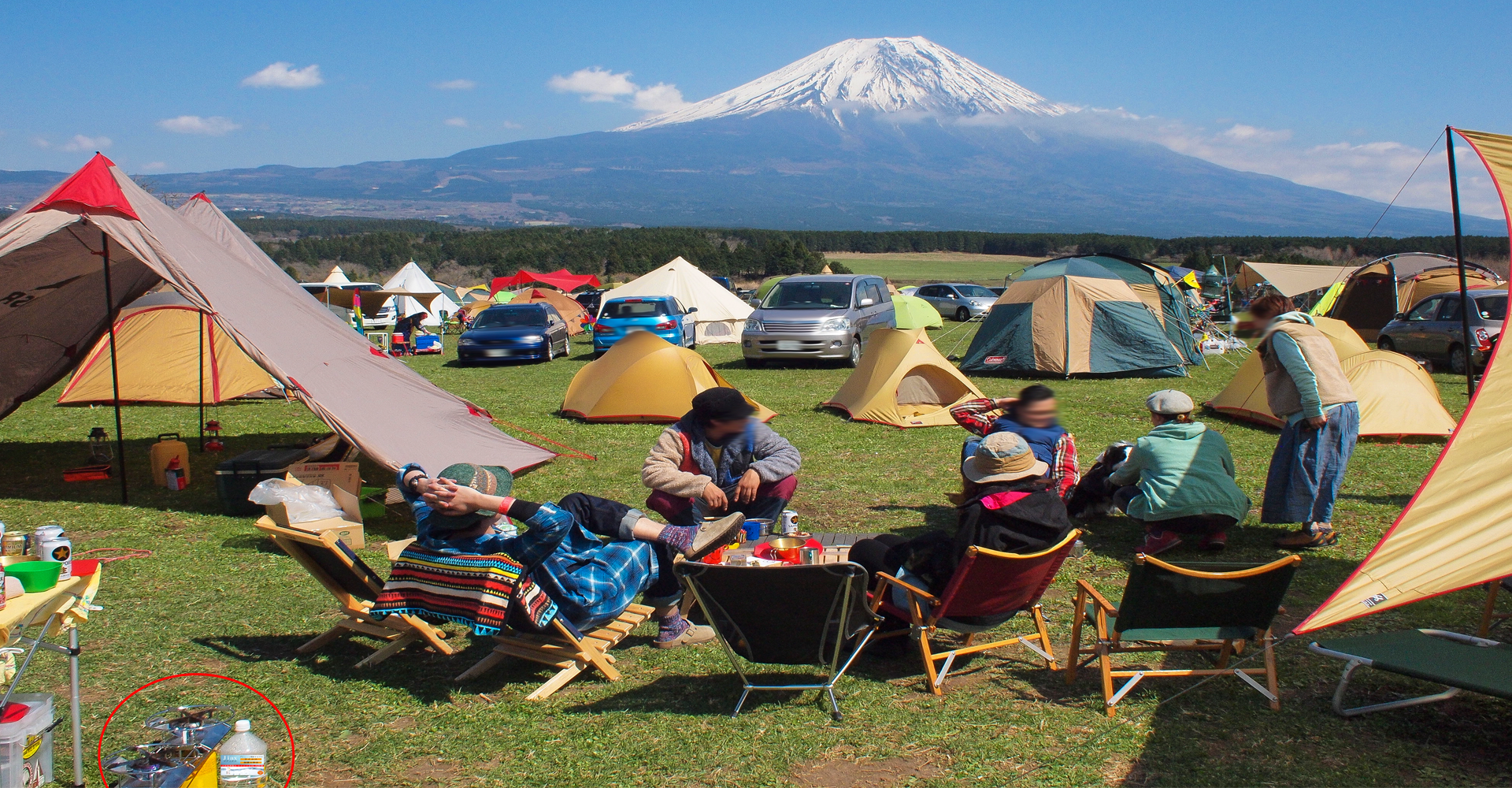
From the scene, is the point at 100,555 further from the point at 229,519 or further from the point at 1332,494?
the point at 1332,494

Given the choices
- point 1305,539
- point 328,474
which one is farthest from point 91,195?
point 1305,539

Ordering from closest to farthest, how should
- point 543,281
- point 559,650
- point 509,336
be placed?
1. point 559,650
2. point 509,336
3. point 543,281

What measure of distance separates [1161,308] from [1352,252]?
4460cm

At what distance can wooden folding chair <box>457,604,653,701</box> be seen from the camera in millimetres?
4223

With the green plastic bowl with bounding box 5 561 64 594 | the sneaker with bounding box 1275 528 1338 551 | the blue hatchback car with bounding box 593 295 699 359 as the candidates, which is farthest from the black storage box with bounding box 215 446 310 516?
the blue hatchback car with bounding box 593 295 699 359

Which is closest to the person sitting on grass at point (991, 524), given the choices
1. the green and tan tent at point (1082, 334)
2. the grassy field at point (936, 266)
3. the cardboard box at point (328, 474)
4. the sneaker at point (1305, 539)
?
the sneaker at point (1305, 539)

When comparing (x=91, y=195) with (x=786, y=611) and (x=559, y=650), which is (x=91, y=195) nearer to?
(x=559, y=650)

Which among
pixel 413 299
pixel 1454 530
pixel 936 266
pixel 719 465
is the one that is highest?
pixel 936 266

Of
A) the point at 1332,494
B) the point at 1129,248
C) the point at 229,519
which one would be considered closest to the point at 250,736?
the point at 229,519

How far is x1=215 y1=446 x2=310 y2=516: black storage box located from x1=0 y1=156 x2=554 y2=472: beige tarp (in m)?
0.89

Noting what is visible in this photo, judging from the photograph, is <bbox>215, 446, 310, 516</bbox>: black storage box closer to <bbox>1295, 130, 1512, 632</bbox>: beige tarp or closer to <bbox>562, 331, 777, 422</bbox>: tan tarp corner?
<bbox>562, 331, 777, 422</bbox>: tan tarp corner

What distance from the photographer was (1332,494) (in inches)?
245

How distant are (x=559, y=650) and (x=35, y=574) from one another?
1.97 meters

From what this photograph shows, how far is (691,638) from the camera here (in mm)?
4855
